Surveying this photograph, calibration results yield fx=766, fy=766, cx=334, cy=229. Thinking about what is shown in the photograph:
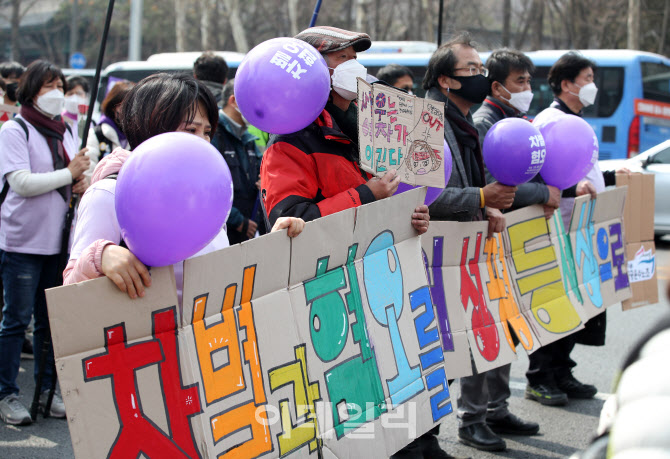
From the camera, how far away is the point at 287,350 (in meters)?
2.42

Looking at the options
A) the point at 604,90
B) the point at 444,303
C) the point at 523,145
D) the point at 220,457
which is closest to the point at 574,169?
the point at 523,145

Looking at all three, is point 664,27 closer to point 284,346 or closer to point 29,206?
point 29,206

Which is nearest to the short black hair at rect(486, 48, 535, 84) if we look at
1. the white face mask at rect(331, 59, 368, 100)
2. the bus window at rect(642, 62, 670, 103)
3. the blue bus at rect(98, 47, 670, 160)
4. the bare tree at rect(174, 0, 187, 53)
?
the white face mask at rect(331, 59, 368, 100)

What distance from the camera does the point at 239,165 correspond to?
500cm

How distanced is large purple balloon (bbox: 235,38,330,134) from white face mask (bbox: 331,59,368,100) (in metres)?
0.20

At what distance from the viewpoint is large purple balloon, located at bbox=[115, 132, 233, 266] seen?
74.9 inches

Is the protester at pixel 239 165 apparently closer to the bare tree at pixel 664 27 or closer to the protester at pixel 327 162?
the protester at pixel 327 162

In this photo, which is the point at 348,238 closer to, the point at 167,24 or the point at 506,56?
the point at 506,56

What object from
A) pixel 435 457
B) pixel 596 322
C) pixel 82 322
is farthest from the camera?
pixel 596 322

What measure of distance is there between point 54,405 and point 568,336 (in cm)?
320

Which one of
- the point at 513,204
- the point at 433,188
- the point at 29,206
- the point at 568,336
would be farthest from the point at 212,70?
the point at 568,336

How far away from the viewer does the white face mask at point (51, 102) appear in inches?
171

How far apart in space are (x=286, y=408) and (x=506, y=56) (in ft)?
9.73

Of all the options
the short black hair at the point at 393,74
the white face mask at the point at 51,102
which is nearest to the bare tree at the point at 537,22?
the short black hair at the point at 393,74
